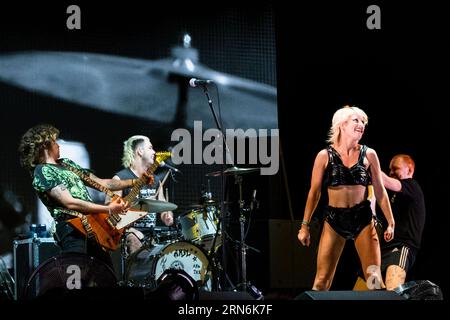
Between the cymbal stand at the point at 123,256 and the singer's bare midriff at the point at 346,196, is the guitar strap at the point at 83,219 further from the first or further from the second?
the singer's bare midriff at the point at 346,196

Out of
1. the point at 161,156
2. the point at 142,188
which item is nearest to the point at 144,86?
the point at 161,156

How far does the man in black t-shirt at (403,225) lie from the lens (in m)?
6.29

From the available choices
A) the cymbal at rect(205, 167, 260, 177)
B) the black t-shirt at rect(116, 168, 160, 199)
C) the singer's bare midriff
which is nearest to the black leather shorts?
the singer's bare midriff

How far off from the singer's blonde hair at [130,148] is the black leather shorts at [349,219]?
173 cm

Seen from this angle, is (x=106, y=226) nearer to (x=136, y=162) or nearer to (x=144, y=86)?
(x=136, y=162)

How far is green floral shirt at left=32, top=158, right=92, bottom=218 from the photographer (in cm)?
596

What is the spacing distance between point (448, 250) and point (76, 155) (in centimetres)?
342

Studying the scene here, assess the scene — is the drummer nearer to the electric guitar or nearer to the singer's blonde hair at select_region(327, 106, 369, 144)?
the electric guitar

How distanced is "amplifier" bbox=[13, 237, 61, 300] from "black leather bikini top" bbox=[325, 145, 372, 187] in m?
2.26

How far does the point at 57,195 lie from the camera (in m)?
5.95

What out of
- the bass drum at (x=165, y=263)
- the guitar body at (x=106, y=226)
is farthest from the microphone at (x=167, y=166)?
the bass drum at (x=165, y=263)

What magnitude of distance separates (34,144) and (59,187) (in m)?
0.46

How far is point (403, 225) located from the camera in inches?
251
